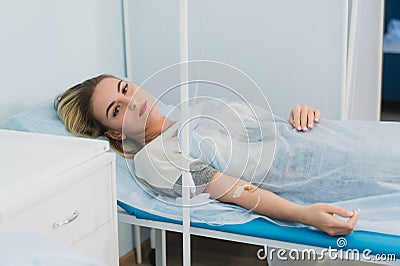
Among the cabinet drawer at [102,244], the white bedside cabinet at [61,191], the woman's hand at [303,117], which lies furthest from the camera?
the woman's hand at [303,117]

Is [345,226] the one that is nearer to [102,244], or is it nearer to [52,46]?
[102,244]

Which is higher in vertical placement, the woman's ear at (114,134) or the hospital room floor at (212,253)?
the woman's ear at (114,134)

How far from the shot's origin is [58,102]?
1983 millimetres

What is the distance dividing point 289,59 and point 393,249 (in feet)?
2.93

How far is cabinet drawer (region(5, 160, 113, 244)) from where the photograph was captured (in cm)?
135

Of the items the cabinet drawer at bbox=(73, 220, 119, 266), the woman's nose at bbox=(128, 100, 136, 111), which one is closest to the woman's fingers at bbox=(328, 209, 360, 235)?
the cabinet drawer at bbox=(73, 220, 119, 266)

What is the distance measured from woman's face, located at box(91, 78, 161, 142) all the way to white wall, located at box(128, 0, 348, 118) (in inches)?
14.2

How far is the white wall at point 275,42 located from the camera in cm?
223

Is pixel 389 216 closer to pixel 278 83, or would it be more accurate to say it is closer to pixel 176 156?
pixel 176 156

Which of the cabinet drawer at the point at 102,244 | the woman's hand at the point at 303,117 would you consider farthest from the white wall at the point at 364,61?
the cabinet drawer at the point at 102,244

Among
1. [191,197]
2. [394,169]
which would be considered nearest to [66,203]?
[191,197]

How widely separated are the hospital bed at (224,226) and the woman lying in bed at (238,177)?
3 centimetres

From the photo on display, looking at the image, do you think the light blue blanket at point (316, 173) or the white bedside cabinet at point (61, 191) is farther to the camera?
the light blue blanket at point (316, 173)

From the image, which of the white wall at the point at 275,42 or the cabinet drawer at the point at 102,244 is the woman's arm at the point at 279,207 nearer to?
the cabinet drawer at the point at 102,244
